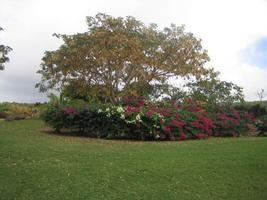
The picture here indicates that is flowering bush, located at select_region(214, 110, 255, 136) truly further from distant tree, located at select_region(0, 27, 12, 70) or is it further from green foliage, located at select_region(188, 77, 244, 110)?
distant tree, located at select_region(0, 27, 12, 70)

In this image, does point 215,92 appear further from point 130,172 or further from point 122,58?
point 130,172

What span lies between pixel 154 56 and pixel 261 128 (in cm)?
658

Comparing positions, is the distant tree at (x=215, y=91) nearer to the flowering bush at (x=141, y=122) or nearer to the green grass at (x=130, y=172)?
the flowering bush at (x=141, y=122)

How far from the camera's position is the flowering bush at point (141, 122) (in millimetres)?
15844

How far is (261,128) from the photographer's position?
18.6 m

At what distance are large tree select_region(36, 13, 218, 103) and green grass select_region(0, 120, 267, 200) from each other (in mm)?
8759

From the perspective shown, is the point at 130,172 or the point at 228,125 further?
the point at 228,125

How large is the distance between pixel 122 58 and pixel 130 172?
40.2ft

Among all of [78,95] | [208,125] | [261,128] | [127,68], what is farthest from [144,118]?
[78,95]

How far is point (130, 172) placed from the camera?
9.61 m

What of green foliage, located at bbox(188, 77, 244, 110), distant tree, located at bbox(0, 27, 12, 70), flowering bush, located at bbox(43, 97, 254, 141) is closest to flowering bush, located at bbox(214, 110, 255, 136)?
flowering bush, located at bbox(43, 97, 254, 141)

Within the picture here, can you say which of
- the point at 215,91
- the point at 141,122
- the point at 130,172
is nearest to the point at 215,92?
the point at 215,91

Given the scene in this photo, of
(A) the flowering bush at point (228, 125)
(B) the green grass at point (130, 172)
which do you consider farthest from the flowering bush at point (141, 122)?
(B) the green grass at point (130, 172)

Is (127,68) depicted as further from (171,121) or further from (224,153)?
(224,153)
